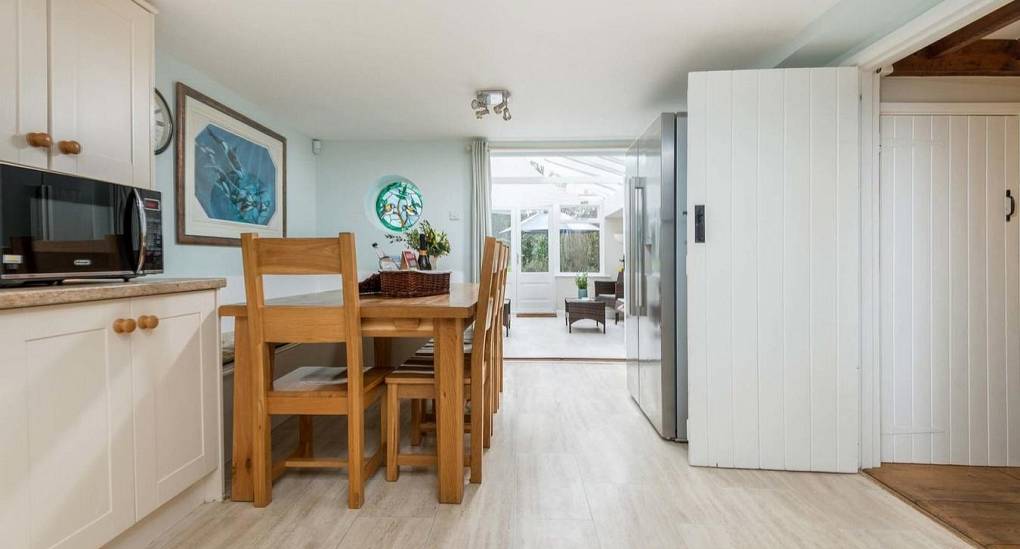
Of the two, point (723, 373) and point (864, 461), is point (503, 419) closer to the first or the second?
point (723, 373)

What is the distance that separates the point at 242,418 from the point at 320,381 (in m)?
0.32

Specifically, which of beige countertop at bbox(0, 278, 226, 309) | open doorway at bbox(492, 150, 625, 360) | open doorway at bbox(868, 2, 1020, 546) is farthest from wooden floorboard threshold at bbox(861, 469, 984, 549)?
open doorway at bbox(492, 150, 625, 360)

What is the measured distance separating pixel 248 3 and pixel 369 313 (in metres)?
1.59

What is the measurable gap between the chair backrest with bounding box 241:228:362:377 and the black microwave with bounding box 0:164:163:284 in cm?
33

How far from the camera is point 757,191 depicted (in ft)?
7.09

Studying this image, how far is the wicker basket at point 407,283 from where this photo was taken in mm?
2199

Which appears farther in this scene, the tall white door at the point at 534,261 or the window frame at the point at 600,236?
the window frame at the point at 600,236

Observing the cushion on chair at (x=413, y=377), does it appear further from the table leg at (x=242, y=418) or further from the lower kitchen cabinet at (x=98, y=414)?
the lower kitchen cabinet at (x=98, y=414)

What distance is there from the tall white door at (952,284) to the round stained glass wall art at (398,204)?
142 inches

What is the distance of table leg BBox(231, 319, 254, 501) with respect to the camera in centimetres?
183

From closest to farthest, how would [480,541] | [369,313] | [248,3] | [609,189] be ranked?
[480,541] → [369,313] → [248,3] → [609,189]

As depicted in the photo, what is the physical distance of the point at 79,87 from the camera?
1.70m

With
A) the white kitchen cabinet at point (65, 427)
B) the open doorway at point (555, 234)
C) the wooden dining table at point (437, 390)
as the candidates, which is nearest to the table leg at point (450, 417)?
the wooden dining table at point (437, 390)

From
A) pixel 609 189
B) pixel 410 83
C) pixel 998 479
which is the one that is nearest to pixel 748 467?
pixel 998 479
